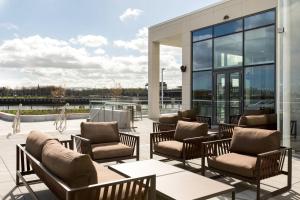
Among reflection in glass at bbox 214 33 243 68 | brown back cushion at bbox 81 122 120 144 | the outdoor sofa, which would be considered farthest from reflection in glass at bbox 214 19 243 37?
the outdoor sofa

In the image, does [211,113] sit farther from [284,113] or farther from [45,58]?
[45,58]

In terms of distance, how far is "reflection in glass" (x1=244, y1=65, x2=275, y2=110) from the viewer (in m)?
9.55

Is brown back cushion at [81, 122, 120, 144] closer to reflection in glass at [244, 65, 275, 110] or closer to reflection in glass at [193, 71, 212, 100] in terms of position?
reflection in glass at [244, 65, 275, 110]

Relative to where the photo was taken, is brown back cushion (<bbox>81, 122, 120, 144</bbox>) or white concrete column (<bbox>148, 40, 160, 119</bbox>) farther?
white concrete column (<bbox>148, 40, 160, 119</bbox>)

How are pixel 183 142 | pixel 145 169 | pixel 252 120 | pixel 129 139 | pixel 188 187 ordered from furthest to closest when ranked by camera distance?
pixel 252 120
pixel 129 139
pixel 183 142
pixel 145 169
pixel 188 187

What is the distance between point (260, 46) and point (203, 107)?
11.5 ft

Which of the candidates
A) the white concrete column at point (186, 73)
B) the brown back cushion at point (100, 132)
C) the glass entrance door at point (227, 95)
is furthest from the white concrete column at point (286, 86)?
the white concrete column at point (186, 73)

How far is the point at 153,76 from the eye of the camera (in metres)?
15.1

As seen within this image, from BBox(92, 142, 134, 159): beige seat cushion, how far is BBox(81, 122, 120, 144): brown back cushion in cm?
16

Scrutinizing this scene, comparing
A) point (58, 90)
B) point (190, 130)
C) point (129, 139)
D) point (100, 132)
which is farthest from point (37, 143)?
point (58, 90)

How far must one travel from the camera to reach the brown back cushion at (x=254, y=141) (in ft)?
14.0

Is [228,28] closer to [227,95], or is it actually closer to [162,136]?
[227,95]

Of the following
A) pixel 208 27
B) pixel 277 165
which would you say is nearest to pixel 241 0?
pixel 208 27

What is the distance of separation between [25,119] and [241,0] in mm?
12082
